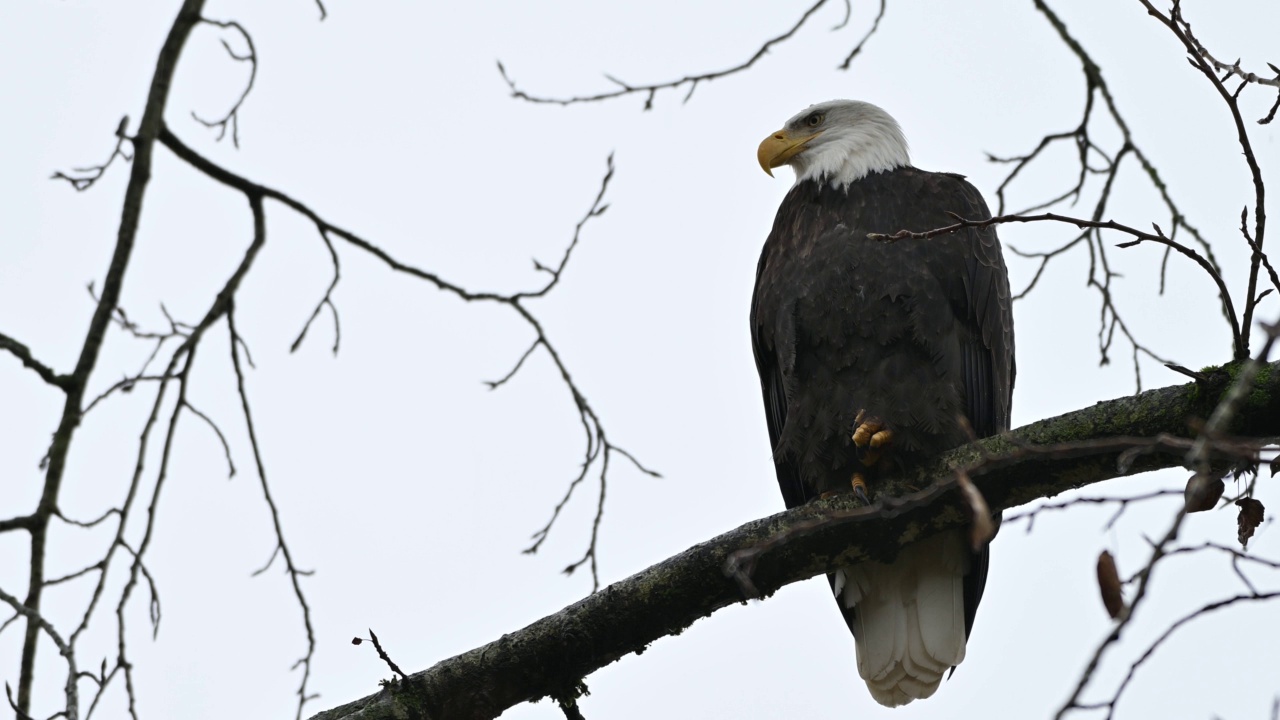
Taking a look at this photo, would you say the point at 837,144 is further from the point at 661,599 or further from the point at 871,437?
the point at 661,599

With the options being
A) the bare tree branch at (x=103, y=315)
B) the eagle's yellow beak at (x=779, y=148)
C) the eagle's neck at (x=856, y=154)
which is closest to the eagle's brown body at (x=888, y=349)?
the eagle's neck at (x=856, y=154)

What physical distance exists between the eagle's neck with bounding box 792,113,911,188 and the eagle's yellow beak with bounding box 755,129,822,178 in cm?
4

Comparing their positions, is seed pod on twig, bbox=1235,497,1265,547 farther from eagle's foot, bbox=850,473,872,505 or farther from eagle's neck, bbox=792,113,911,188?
eagle's neck, bbox=792,113,911,188

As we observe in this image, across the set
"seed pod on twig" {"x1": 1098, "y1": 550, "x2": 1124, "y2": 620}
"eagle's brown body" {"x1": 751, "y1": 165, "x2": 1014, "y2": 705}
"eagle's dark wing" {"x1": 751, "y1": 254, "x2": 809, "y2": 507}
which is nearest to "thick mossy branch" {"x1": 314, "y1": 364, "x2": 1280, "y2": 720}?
"eagle's brown body" {"x1": 751, "y1": 165, "x2": 1014, "y2": 705}

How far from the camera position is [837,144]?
471 centimetres

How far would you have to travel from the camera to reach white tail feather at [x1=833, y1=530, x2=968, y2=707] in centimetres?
398

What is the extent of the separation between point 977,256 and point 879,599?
109cm

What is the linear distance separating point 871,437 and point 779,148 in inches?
64.4

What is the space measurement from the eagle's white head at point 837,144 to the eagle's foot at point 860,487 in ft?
3.84

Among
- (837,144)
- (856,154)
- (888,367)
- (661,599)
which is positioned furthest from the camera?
(837,144)

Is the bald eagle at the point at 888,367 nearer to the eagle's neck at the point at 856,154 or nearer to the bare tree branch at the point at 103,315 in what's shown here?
the eagle's neck at the point at 856,154

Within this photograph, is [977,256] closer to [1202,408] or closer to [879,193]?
[879,193]

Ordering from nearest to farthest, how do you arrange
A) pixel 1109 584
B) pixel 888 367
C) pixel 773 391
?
pixel 1109 584, pixel 888 367, pixel 773 391

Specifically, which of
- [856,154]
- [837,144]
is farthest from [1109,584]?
[837,144]
